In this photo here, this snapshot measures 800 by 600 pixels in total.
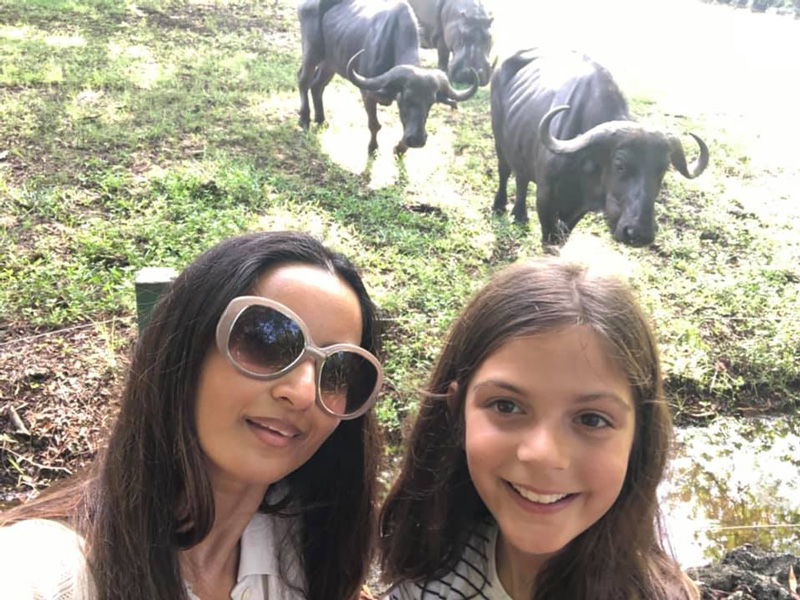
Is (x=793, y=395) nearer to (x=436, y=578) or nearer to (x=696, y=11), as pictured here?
(x=436, y=578)

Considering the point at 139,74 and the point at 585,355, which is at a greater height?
the point at 585,355

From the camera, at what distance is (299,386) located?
1192 mm

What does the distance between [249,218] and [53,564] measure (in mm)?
3552

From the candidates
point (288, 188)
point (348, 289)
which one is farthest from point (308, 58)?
point (348, 289)

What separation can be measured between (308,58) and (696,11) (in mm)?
4067

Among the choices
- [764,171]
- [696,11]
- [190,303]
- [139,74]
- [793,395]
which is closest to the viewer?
[190,303]

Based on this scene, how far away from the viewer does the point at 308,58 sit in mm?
6559

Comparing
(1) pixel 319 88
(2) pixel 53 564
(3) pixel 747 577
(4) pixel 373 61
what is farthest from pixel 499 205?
(2) pixel 53 564

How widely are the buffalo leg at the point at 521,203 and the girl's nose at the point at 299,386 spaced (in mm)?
4148

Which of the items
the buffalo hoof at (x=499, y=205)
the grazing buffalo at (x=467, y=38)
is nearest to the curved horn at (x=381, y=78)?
the buffalo hoof at (x=499, y=205)

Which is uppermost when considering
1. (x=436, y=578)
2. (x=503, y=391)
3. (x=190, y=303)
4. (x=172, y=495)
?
(x=190, y=303)

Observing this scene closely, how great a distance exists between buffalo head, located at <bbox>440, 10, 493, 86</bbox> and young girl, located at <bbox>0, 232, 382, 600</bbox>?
268 inches

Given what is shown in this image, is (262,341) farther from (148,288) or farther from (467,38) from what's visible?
(467,38)

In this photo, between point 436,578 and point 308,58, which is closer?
point 436,578
